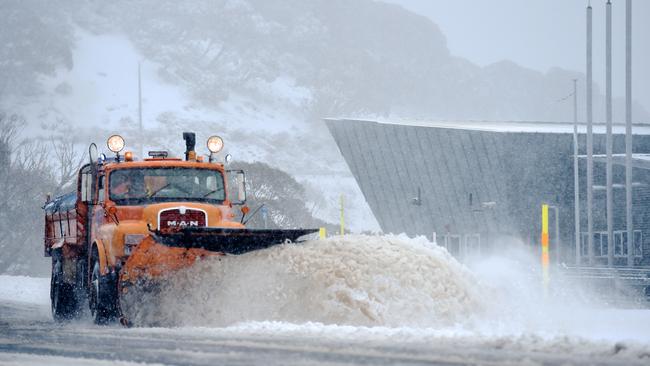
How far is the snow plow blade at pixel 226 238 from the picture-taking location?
14648 mm

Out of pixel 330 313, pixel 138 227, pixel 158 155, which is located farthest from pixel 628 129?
pixel 330 313

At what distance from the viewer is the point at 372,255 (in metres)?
14.8

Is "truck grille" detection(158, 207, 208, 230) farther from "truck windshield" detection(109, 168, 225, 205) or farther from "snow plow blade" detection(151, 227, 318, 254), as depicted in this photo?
"snow plow blade" detection(151, 227, 318, 254)

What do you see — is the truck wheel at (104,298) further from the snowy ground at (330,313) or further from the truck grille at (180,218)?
the truck grille at (180,218)

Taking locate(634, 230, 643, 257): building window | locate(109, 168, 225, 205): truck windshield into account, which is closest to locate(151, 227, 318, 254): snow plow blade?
locate(109, 168, 225, 205): truck windshield

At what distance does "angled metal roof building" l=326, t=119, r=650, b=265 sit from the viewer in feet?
156

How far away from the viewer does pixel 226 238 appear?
15.0m

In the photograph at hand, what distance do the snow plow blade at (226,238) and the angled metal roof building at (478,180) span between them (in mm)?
29547

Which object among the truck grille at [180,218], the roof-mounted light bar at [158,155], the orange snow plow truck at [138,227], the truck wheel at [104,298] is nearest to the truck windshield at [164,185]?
the orange snow plow truck at [138,227]

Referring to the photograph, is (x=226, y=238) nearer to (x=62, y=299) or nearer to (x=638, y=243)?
(x=62, y=299)

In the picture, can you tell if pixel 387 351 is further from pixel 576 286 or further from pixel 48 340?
pixel 576 286

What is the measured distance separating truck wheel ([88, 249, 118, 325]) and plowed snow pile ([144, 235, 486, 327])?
0.91 m

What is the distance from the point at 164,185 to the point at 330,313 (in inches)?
167

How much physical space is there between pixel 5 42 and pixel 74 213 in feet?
562
